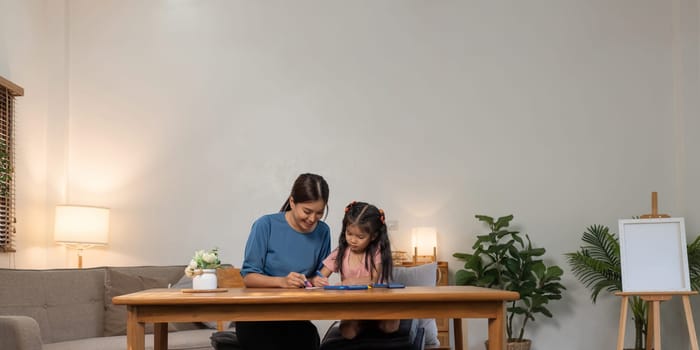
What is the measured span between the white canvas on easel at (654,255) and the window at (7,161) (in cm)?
391

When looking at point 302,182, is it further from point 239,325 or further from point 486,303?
point 486,303

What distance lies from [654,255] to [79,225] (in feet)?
12.8

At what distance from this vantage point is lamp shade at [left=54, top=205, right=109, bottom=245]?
5582 millimetres

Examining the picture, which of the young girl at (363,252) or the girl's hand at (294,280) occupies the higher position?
the young girl at (363,252)

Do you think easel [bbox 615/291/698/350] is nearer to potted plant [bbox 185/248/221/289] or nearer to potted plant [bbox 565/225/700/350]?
potted plant [bbox 565/225/700/350]

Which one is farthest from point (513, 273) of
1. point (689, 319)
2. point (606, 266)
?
point (689, 319)

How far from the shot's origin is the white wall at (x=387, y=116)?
606 cm

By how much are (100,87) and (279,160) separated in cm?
152

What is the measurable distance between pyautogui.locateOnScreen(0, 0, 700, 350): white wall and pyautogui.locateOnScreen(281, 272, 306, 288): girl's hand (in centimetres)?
302

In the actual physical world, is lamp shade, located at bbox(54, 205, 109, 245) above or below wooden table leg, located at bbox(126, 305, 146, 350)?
above

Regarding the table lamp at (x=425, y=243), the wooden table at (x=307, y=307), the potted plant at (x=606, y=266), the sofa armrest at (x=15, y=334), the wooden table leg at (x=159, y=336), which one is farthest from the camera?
A: the table lamp at (x=425, y=243)

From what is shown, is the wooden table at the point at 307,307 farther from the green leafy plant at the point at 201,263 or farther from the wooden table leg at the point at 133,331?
the green leafy plant at the point at 201,263

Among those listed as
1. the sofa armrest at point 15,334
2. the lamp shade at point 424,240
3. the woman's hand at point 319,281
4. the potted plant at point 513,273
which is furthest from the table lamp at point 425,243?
the sofa armrest at point 15,334

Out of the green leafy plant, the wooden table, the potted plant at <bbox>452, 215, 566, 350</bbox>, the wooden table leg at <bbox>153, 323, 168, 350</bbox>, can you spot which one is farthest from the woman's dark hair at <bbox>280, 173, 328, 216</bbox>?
the potted plant at <bbox>452, 215, 566, 350</bbox>
